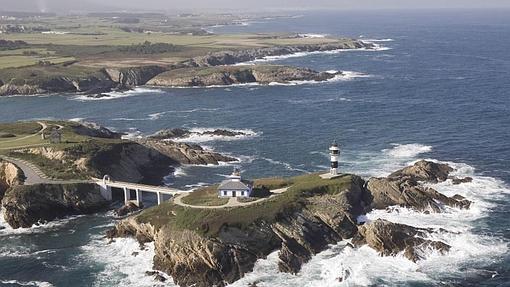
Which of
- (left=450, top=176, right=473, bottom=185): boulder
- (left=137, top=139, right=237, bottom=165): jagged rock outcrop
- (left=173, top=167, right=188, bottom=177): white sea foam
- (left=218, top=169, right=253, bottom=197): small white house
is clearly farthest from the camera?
(left=137, top=139, right=237, bottom=165): jagged rock outcrop

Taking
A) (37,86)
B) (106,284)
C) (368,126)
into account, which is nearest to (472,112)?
(368,126)

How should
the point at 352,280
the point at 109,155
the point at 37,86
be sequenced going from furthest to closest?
the point at 37,86 < the point at 109,155 < the point at 352,280

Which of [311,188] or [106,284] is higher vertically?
[311,188]

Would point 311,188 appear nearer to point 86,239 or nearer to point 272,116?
point 86,239

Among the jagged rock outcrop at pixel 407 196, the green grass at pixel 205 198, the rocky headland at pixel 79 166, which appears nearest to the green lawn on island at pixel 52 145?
the rocky headland at pixel 79 166

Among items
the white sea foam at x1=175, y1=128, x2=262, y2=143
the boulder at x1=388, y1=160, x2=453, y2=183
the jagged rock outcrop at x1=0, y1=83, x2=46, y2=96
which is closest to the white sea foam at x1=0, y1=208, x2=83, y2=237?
the white sea foam at x1=175, y1=128, x2=262, y2=143

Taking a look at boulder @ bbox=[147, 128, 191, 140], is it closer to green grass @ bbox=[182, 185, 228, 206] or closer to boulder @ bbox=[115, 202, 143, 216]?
boulder @ bbox=[115, 202, 143, 216]
